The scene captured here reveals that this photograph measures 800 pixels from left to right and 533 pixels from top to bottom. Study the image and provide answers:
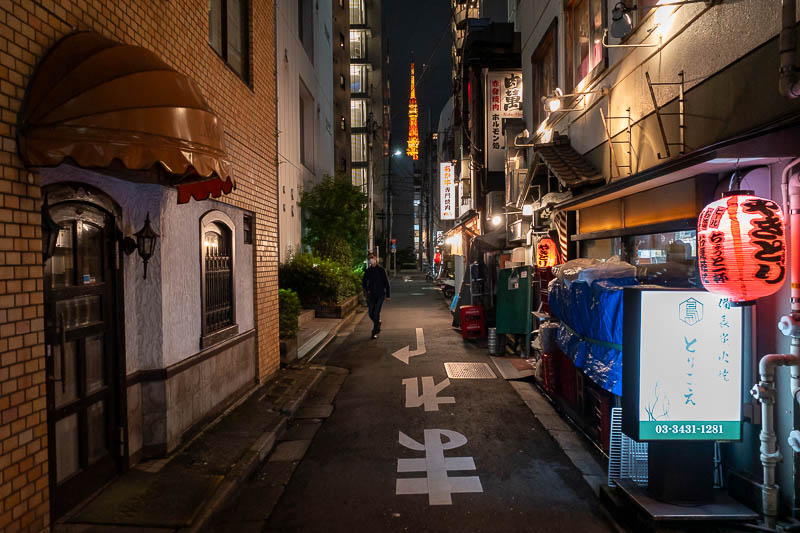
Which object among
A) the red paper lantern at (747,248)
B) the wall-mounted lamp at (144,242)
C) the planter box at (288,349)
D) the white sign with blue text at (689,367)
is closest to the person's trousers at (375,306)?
the planter box at (288,349)

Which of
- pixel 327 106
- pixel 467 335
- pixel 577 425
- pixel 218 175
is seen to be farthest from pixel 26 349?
pixel 327 106

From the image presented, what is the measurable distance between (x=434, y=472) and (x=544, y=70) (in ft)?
40.1

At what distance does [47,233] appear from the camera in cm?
432

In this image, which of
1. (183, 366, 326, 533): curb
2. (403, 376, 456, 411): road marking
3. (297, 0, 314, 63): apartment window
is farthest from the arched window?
(297, 0, 314, 63): apartment window

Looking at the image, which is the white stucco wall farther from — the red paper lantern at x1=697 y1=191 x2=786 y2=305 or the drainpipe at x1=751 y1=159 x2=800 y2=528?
the drainpipe at x1=751 y1=159 x2=800 y2=528

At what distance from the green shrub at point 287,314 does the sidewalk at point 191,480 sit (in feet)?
11.9

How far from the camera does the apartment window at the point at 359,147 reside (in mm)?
50781

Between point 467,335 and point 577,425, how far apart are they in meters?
6.99

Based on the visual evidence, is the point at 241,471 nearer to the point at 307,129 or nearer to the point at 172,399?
the point at 172,399

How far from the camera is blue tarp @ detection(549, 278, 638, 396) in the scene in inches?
221

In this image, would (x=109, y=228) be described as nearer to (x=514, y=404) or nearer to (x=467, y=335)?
(x=514, y=404)

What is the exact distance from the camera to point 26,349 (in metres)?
3.93

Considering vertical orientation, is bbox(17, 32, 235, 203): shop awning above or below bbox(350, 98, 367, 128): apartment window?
below

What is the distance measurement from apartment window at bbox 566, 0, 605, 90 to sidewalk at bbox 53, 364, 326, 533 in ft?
28.9
